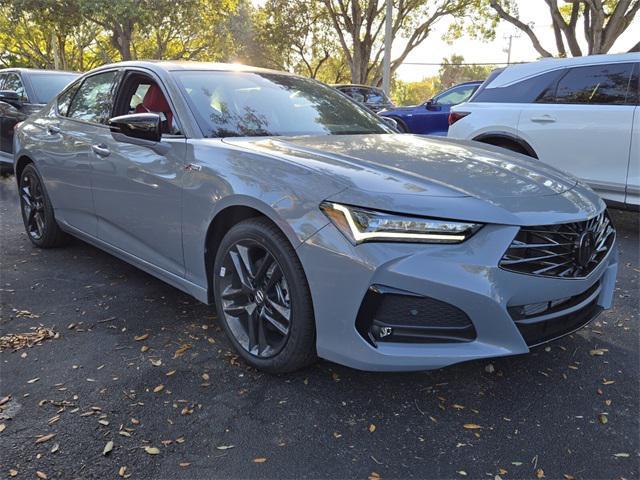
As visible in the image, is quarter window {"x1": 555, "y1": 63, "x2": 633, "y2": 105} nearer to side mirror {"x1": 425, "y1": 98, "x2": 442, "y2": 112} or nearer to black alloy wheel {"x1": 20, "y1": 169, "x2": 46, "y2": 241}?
side mirror {"x1": 425, "y1": 98, "x2": 442, "y2": 112}

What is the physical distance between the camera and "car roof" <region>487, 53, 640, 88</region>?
17.0 ft

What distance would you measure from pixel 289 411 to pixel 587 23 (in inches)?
610

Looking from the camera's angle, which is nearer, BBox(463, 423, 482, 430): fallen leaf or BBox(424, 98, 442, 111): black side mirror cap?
BBox(463, 423, 482, 430): fallen leaf

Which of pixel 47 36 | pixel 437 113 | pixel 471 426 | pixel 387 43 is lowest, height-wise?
pixel 471 426

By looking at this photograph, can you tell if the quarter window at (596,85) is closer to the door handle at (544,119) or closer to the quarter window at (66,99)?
the door handle at (544,119)

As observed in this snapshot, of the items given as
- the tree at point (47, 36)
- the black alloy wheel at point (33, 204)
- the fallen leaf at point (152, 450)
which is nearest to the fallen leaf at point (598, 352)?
the fallen leaf at point (152, 450)

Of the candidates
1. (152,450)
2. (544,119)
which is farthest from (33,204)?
(544,119)

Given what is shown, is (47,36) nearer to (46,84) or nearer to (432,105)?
(46,84)

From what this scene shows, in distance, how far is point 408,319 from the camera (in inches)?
83.4

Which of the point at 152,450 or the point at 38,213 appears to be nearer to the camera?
the point at 152,450

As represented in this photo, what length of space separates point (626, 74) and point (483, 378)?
3.97 m

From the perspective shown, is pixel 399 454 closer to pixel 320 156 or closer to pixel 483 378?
pixel 483 378

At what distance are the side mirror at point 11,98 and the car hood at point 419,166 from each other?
559 centimetres

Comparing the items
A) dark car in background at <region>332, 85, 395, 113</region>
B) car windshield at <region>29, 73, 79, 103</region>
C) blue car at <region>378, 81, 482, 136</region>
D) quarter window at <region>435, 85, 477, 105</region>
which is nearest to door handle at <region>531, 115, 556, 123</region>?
blue car at <region>378, 81, 482, 136</region>
